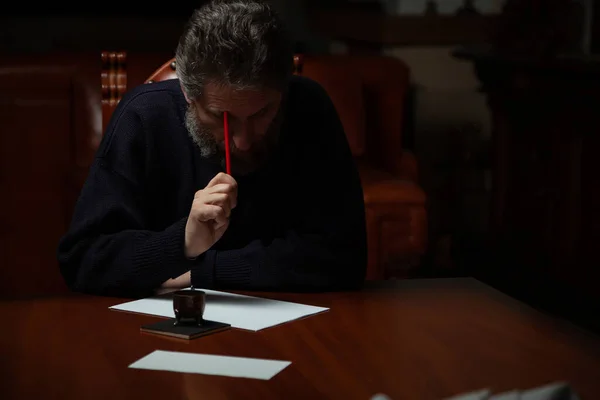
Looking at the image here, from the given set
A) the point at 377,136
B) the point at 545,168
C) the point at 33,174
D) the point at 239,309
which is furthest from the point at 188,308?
the point at 545,168

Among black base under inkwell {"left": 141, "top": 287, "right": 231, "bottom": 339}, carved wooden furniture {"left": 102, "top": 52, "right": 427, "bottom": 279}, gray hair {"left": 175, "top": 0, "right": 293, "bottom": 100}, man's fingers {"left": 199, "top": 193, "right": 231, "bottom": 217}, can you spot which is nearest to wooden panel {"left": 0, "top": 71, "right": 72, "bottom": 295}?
carved wooden furniture {"left": 102, "top": 52, "right": 427, "bottom": 279}

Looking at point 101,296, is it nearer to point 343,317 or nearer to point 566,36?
point 343,317

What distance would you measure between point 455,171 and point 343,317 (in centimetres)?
271

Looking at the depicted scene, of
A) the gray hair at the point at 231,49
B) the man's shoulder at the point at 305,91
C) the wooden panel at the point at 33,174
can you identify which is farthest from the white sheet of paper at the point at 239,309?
the wooden panel at the point at 33,174

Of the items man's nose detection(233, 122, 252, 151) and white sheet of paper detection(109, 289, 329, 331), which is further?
man's nose detection(233, 122, 252, 151)

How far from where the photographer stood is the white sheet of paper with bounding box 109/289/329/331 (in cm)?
133

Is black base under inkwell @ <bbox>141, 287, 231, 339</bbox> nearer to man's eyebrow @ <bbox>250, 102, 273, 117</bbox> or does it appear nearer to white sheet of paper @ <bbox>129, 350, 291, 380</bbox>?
white sheet of paper @ <bbox>129, 350, 291, 380</bbox>

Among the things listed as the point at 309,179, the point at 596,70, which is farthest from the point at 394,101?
the point at 309,179

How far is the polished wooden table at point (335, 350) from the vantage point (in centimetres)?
104

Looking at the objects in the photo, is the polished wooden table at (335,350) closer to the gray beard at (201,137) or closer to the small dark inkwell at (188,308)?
the small dark inkwell at (188,308)

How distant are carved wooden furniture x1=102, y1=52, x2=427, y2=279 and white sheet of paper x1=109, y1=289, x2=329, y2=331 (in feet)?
2.54

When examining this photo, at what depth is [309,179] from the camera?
1.80 m

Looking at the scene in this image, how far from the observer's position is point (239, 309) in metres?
1.41

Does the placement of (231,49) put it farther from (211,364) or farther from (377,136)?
(377,136)
